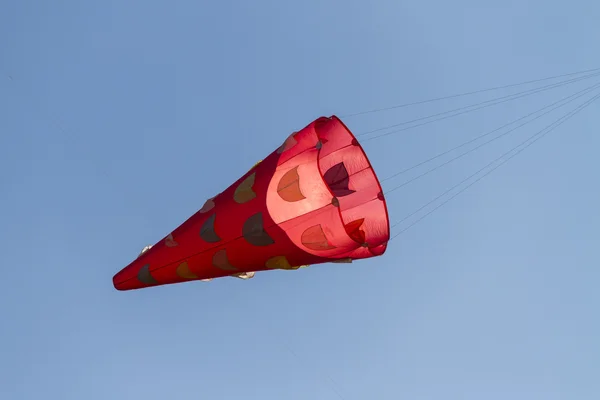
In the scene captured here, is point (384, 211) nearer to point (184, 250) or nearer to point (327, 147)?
point (327, 147)

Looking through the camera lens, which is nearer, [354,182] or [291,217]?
[291,217]

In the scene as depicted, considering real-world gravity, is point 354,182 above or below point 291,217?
above

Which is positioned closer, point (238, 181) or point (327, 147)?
point (327, 147)

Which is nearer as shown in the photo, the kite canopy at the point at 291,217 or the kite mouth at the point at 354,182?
the kite canopy at the point at 291,217

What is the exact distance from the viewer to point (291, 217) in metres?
12.7

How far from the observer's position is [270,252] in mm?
13250

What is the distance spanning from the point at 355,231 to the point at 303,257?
49.9 inches

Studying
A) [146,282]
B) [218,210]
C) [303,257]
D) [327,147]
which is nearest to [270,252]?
[303,257]

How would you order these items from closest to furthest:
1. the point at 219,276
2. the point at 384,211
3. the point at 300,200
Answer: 1. the point at 300,200
2. the point at 384,211
3. the point at 219,276

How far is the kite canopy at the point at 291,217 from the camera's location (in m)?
12.5

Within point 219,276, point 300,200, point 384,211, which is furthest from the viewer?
point 219,276

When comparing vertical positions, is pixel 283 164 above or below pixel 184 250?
above

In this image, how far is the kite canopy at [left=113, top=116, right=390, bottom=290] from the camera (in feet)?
41.0

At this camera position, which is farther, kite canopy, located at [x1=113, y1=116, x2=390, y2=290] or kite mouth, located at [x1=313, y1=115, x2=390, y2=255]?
kite mouth, located at [x1=313, y1=115, x2=390, y2=255]
